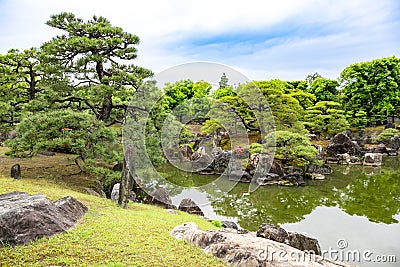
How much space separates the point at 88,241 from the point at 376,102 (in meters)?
31.9

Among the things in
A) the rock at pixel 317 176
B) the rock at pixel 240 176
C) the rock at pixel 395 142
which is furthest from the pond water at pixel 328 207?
the rock at pixel 395 142

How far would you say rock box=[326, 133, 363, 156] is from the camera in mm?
20812

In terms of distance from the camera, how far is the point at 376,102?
2953cm

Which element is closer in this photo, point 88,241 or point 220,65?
point 88,241

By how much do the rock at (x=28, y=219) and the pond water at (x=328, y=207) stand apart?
5.47 meters

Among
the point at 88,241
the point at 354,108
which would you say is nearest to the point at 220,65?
the point at 88,241

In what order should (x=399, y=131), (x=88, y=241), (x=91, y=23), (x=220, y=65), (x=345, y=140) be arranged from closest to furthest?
(x=88, y=241) → (x=220, y=65) → (x=91, y=23) → (x=345, y=140) → (x=399, y=131)

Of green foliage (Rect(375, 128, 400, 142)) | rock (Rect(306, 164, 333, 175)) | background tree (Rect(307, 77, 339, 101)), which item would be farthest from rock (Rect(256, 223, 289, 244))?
background tree (Rect(307, 77, 339, 101))

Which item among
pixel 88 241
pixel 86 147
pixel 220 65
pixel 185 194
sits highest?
pixel 220 65

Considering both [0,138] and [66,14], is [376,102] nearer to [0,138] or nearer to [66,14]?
[66,14]

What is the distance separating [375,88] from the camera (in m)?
28.9

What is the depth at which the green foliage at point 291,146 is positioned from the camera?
1480cm

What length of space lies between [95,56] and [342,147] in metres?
17.6

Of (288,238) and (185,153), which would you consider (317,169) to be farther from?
(288,238)
